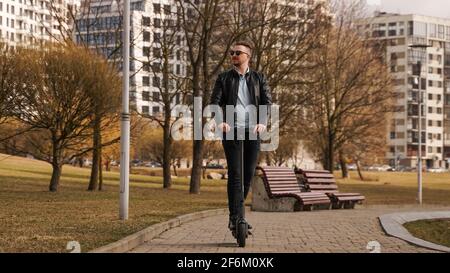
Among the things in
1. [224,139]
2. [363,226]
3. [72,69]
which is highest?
[72,69]

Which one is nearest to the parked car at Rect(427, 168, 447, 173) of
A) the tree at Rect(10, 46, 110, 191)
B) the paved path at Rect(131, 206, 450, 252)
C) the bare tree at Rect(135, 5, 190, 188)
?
the bare tree at Rect(135, 5, 190, 188)

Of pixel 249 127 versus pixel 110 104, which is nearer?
pixel 249 127

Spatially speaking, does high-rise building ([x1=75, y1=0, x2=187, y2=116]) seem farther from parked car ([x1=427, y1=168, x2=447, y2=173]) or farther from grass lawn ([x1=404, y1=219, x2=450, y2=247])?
parked car ([x1=427, y1=168, x2=447, y2=173])

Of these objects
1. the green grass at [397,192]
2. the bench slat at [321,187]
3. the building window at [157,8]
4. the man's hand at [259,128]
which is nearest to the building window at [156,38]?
the building window at [157,8]

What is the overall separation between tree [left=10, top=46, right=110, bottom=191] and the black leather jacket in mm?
15936

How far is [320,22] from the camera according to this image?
37031 mm

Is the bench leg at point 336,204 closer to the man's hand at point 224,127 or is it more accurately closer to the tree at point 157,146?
the man's hand at point 224,127

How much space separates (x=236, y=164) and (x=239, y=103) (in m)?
0.73

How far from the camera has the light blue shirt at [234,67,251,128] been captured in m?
8.63

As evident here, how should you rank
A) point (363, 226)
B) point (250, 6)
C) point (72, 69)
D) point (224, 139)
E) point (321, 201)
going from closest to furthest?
point (224, 139), point (363, 226), point (321, 201), point (72, 69), point (250, 6)

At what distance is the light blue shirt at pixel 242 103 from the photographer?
340 inches
